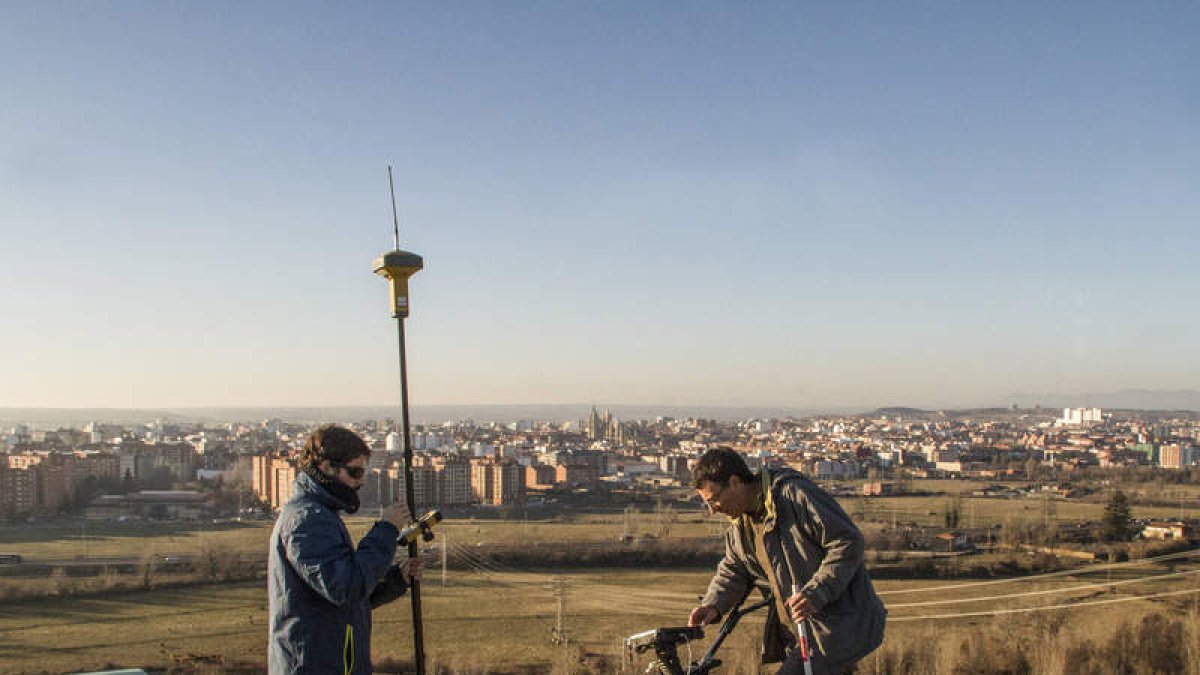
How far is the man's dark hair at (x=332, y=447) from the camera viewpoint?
222 centimetres

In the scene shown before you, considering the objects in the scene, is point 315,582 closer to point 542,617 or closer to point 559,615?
point 559,615

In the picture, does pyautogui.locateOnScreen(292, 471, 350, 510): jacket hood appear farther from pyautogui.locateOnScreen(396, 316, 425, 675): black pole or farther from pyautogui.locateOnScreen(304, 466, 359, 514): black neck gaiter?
pyautogui.locateOnScreen(396, 316, 425, 675): black pole

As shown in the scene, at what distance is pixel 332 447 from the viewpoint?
222 cm

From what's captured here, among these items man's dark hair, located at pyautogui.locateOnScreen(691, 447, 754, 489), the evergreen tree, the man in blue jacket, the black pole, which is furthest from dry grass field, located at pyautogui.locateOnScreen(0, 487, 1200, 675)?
the evergreen tree

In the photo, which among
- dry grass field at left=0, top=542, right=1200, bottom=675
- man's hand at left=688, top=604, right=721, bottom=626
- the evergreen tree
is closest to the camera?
man's hand at left=688, top=604, right=721, bottom=626

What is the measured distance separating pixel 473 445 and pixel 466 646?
258 ft

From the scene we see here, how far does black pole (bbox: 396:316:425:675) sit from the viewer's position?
2664 mm

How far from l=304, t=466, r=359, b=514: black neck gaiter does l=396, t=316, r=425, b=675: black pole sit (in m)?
0.32

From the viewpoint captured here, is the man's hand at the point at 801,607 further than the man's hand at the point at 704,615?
No

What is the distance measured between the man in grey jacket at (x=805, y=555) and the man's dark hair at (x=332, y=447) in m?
0.95

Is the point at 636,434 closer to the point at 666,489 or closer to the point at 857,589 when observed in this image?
the point at 666,489

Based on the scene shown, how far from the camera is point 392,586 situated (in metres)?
2.52

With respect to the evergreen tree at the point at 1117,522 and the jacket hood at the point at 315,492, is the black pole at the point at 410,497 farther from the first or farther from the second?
the evergreen tree at the point at 1117,522

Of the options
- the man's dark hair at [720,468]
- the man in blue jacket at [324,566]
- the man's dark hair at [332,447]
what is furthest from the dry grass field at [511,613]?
the man's dark hair at [332,447]
